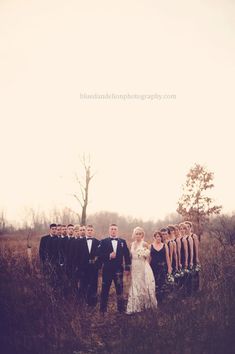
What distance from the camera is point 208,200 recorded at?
19.7 meters

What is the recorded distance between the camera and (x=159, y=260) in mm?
8602

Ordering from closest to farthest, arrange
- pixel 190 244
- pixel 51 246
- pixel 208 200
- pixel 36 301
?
pixel 36 301
pixel 190 244
pixel 51 246
pixel 208 200

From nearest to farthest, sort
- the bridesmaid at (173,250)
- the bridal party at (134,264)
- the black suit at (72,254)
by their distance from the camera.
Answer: the bridal party at (134,264) → the bridesmaid at (173,250) → the black suit at (72,254)

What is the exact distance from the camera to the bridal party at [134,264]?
26.9 ft

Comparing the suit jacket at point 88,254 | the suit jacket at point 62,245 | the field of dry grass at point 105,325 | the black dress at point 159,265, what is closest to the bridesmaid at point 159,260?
the black dress at point 159,265

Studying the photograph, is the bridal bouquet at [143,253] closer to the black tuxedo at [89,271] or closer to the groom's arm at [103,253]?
the groom's arm at [103,253]

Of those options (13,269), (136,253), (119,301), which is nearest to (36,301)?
(13,269)

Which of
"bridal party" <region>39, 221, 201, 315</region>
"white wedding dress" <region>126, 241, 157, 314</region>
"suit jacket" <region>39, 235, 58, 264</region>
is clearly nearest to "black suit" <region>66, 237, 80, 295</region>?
"bridal party" <region>39, 221, 201, 315</region>

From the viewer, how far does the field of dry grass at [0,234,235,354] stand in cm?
550

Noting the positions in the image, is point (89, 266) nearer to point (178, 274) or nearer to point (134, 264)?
point (134, 264)

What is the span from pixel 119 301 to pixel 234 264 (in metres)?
2.85

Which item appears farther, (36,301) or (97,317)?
(97,317)

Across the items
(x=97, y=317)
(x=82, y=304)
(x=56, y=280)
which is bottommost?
(x=97, y=317)

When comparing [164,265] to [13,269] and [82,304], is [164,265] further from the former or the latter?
[13,269]
